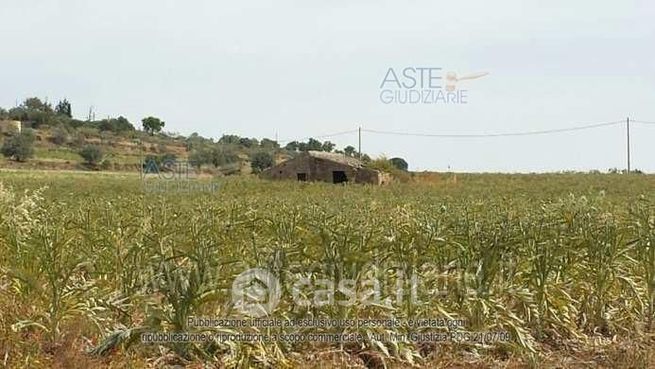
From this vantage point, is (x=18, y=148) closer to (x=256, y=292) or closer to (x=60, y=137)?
(x=60, y=137)

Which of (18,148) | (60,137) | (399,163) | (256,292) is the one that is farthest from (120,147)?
(256,292)

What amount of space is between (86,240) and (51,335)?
161 centimetres

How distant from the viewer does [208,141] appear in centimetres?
6381

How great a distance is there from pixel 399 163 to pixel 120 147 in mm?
30388

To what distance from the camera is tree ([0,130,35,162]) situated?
157 feet

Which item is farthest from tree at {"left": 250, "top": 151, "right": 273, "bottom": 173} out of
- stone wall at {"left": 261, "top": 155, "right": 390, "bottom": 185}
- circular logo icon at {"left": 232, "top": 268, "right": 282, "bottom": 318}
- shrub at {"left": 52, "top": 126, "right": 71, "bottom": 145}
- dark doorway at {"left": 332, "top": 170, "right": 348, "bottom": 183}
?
circular logo icon at {"left": 232, "top": 268, "right": 282, "bottom": 318}

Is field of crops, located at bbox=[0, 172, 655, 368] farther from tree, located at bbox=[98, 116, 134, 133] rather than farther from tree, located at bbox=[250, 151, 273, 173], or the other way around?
tree, located at bbox=[98, 116, 134, 133]

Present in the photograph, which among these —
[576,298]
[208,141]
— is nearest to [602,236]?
[576,298]

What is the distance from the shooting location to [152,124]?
79.1 m

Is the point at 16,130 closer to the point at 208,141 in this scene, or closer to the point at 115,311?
the point at 208,141

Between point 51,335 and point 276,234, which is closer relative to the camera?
point 51,335

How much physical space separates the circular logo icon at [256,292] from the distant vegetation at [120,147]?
37135mm

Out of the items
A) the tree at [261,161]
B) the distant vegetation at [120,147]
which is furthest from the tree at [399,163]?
the tree at [261,161]

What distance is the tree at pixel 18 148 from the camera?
4800 centimetres
